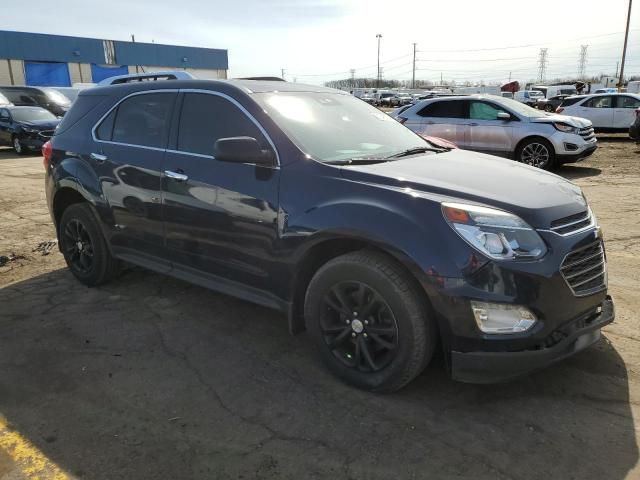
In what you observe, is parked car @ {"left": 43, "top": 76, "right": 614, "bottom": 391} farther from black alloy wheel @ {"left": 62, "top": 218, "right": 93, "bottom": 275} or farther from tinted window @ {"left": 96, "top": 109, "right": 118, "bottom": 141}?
black alloy wheel @ {"left": 62, "top": 218, "right": 93, "bottom": 275}

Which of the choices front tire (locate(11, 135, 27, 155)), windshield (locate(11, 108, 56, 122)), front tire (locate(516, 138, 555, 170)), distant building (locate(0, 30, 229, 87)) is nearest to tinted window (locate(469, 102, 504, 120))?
front tire (locate(516, 138, 555, 170))

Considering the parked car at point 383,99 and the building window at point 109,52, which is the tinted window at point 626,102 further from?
the building window at point 109,52

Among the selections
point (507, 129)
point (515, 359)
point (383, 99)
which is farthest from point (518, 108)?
point (383, 99)

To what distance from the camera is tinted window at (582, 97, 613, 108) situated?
18.2 meters

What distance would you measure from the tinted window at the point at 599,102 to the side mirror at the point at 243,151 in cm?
1834

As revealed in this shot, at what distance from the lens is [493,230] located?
2.72m

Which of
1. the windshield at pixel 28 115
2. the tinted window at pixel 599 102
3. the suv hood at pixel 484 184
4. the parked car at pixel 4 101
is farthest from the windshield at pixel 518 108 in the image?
the parked car at pixel 4 101

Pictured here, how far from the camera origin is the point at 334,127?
377 centimetres

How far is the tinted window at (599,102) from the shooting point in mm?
18217

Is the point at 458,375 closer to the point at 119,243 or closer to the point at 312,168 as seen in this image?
the point at 312,168

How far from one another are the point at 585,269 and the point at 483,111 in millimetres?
9493

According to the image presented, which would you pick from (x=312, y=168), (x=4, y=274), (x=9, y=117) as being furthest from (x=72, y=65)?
(x=312, y=168)

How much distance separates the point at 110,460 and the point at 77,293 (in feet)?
8.58

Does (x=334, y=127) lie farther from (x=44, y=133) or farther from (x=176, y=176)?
(x=44, y=133)
